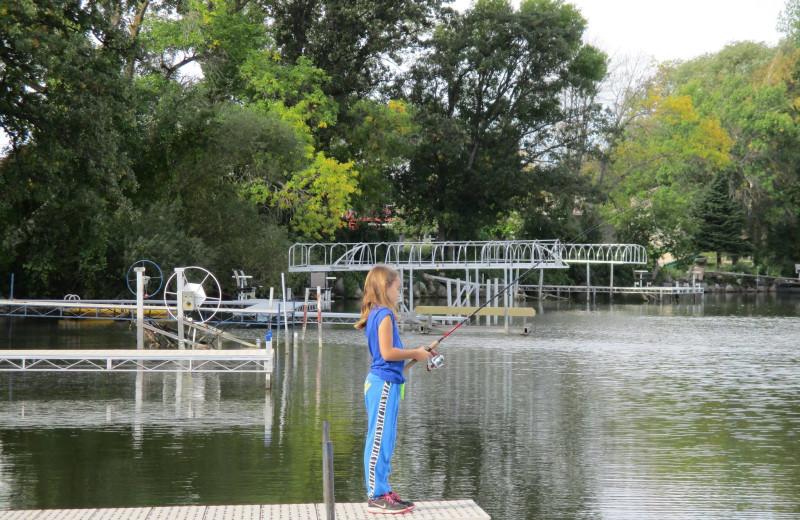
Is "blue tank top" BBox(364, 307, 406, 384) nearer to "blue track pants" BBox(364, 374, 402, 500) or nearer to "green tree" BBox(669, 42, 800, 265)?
"blue track pants" BBox(364, 374, 402, 500)

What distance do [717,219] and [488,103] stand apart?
21.3 meters

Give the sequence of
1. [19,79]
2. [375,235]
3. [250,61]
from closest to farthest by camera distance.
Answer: [19,79] → [250,61] → [375,235]

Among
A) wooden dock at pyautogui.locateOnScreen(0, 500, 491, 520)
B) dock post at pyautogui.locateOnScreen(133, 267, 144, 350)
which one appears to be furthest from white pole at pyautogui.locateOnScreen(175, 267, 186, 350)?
wooden dock at pyautogui.locateOnScreen(0, 500, 491, 520)

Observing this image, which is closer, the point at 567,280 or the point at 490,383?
the point at 490,383

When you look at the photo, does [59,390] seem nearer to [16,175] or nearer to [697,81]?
[16,175]

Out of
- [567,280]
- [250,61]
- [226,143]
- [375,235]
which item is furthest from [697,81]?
[226,143]

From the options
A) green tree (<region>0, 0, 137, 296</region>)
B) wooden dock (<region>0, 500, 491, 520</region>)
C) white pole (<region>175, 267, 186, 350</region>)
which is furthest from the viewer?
green tree (<region>0, 0, 137, 296</region>)

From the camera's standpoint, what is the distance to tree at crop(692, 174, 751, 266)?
67.9 metres

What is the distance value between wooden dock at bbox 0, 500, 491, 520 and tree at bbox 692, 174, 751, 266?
2505 inches

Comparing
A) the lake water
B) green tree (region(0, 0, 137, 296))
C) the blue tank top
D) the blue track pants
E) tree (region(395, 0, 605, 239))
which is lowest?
the lake water

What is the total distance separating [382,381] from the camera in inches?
287

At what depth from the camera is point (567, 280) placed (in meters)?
63.7

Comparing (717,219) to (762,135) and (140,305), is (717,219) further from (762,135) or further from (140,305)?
(140,305)

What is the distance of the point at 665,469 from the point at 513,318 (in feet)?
86.4
